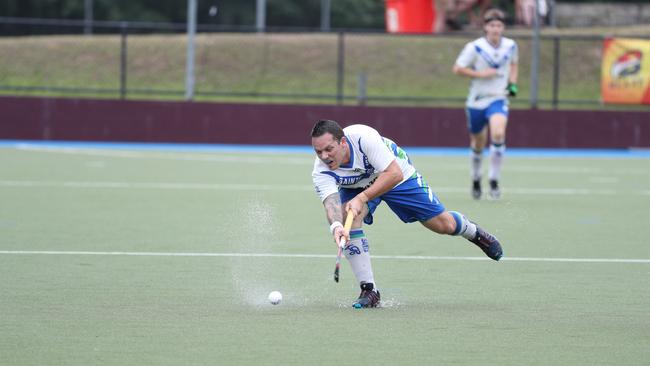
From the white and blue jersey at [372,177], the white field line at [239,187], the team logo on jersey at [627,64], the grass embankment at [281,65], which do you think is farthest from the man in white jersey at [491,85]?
the grass embankment at [281,65]

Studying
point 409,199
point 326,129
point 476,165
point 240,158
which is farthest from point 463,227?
point 240,158

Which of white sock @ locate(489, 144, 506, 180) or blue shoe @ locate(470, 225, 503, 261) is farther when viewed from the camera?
white sock @ locate(489, 144, 506, 180)

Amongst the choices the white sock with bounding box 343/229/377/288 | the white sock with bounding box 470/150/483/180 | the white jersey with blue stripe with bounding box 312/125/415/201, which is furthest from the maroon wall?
the white sock with bounding box 343/229/377/288

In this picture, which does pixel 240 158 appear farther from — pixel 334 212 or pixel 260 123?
pixel 334 212

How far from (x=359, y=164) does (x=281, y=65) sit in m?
25.4

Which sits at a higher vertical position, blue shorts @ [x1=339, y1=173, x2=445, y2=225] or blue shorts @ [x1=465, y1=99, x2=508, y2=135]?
blue shorts @ [x1=465, y1=99, x2=508, y2=135]

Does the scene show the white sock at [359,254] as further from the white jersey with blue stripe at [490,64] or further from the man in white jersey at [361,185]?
the white jersey with blue stripe at [490,64]

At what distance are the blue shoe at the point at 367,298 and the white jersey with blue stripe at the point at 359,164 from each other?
0.59 m

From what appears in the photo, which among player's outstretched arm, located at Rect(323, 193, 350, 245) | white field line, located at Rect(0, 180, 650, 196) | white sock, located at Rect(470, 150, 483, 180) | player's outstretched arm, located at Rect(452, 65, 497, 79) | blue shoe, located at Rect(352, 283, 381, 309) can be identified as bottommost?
white field line, located at Rect(0, 180, 650, 196)

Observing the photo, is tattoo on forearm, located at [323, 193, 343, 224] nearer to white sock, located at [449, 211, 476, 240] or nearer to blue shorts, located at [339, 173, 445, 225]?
blue shorts, located at [339, 173, 445, 225]

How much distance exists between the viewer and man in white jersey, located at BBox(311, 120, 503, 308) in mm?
7273

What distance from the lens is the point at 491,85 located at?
14.6 m

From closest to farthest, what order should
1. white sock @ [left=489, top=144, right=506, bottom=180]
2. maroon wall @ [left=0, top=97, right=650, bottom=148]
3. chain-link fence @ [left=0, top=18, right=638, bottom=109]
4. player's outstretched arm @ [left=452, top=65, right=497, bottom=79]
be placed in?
player's outstretched arm @ [left=452, top=65, right=497, bottom=79] → white sock @ [left=489, top=144, right=506, bottom=180] → maroon wall @ [left=0, top=97, right=650, bottom=148] → chain-link fence @ [left=0, top=18, right=638, bottom=109]

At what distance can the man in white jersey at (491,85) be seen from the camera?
14.4 metres
